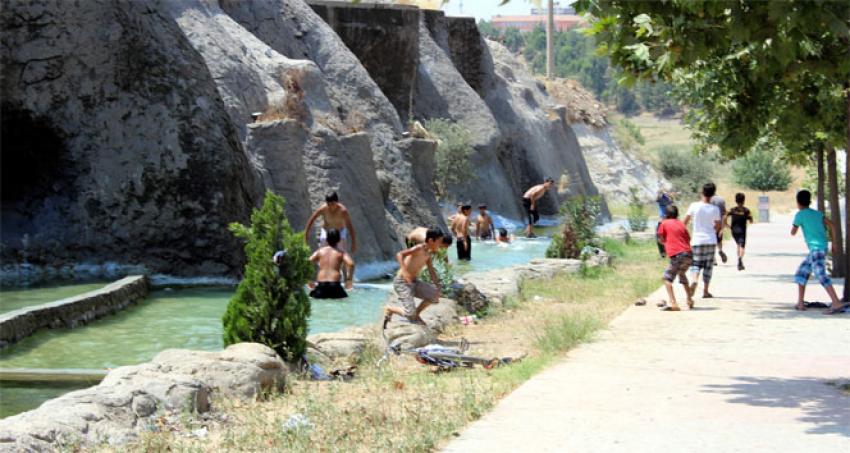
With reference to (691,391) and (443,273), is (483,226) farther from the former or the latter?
(691,391)

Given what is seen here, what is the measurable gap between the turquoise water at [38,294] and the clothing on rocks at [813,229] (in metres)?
10.0

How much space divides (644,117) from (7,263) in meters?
150

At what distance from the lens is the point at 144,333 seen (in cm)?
1541

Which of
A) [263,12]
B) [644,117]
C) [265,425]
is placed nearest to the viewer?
Result: [265,425]

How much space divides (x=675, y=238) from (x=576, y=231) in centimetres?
826

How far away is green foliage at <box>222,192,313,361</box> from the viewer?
11.6 meters

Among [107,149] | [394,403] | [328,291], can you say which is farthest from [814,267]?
[107,149]

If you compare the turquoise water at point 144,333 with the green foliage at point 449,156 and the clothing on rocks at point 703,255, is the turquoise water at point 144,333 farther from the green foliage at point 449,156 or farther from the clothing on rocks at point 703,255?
the green foliage at point 449,156

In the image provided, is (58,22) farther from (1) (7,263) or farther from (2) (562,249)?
(2) (562,249)

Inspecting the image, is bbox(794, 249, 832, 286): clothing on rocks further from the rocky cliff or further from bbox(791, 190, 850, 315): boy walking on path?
the rocky cliff

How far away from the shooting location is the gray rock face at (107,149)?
2111cm

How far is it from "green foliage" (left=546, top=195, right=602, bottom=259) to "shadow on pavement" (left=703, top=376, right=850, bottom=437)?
13.7 meters

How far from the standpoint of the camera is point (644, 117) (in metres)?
166

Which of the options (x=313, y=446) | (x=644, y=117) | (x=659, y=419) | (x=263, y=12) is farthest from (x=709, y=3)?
(x=644, y=117)
